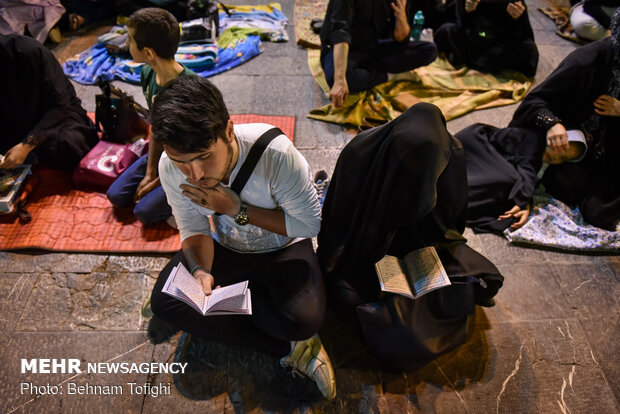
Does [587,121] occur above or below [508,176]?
above

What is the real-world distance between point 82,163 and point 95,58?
6.66 feet

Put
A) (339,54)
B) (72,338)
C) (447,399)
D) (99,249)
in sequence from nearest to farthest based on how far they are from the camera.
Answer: (447,399)
(72,338)
(99,249)
(339,54)

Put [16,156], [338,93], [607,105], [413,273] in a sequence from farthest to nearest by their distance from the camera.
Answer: [338,93], [16,156], [607,105], [413,273]

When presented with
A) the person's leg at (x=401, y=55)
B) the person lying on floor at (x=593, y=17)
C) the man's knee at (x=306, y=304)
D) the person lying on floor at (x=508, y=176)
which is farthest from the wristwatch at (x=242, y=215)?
the person lying on floor at (x=593, y=17)

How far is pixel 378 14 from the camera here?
3324mm

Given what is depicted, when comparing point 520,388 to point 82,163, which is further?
point 82,163

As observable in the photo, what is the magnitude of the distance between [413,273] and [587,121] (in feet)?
5.99

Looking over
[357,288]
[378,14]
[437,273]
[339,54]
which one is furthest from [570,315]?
[378,14]

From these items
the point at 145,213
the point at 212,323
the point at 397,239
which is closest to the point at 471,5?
the point at 397,239

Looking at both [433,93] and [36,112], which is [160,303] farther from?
[433,93]

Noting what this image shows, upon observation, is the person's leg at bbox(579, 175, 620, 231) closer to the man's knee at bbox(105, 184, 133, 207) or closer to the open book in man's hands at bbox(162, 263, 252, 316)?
the open book in man's hands at bbox(162, 263, 252, 316)

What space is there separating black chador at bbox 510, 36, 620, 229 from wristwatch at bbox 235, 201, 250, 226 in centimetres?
213

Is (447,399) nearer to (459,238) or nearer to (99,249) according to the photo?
(459,238)

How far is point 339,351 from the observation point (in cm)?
192
